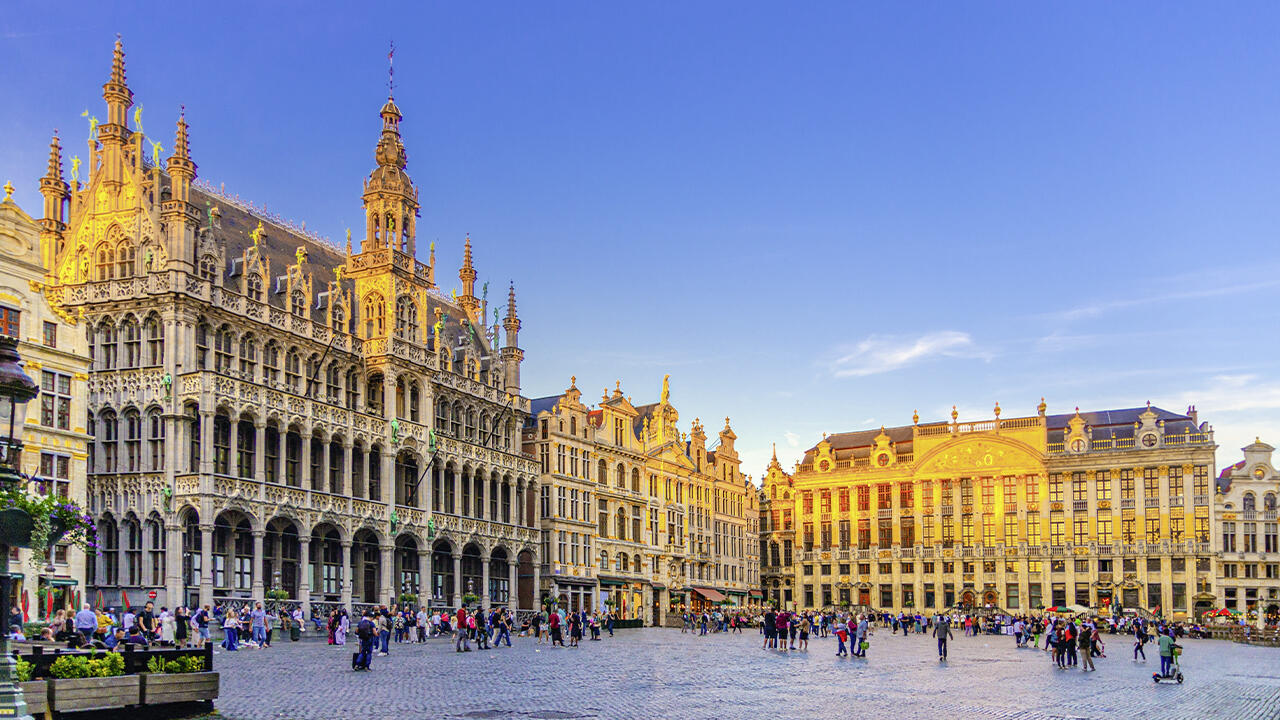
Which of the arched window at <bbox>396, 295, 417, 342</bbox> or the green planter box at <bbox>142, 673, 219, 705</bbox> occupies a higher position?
the arched window at <bbox>396, 295, 417, 342</bbox>

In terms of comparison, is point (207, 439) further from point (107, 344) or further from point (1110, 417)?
point (1110, 417)

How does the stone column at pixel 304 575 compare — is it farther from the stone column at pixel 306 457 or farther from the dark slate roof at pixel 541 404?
the dark slate roof at pixel 541 404

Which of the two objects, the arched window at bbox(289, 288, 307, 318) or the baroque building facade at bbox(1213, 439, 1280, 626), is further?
the baroque building facade at bbox(1213, 439, 1280, 626)

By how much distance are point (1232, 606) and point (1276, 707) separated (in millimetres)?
90738

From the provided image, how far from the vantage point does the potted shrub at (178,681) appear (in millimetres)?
22156

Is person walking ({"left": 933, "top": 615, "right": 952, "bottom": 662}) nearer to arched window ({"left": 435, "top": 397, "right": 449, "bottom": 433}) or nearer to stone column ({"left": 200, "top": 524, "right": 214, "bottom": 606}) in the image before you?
stone column ({"left": 200, "top": 524, "right": 214, "bottom": 606})

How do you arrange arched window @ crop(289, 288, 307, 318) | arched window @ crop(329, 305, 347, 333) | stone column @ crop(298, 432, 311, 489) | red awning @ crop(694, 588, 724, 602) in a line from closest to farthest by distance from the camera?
stone column @ crop(298, 432, 311, 489) → arched window @ crop(289, 288, 307, 318) → arched window @ crop(329, 305, 347, 333) → red awning @ crop(694, 588, 724, 602)

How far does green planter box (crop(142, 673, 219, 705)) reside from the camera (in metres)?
22.1

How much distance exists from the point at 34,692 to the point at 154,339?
3845cm

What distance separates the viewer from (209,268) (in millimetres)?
58312

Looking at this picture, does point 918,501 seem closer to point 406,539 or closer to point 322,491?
point 406,539

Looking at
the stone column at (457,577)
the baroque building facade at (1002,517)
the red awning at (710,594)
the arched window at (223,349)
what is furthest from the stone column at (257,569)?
the baroque building facade at (1002,517)

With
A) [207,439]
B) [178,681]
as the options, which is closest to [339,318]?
[207,439]

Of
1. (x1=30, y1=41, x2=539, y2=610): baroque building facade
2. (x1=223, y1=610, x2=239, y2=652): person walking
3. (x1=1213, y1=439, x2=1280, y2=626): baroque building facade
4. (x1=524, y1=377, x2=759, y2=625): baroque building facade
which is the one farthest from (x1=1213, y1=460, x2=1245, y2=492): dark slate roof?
(x1=223, y1=610, x2=239, y2=652): person walking
